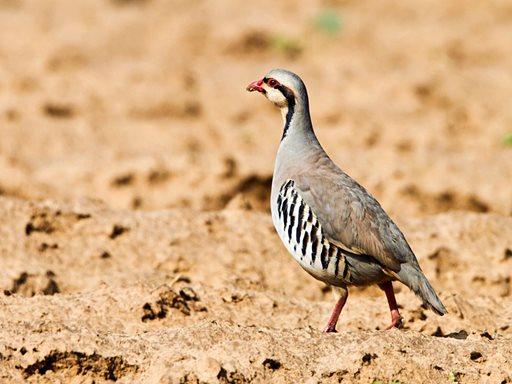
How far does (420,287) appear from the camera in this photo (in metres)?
5.64

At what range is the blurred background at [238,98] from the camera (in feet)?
32.1

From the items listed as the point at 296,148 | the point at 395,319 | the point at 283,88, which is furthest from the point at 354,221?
the point at 283,88

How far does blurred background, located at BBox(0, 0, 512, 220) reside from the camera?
9.77 meters

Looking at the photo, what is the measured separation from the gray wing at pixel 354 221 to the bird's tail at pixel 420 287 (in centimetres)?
4

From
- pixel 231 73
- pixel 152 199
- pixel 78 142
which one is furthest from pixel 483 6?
pixel 152 199

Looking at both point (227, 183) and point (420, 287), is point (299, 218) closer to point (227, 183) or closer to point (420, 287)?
point (420, 287)

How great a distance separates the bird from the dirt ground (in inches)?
12.7

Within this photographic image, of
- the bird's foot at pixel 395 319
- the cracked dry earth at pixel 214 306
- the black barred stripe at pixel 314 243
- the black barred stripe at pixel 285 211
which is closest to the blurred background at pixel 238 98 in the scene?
the cracked dry earth at pixel 214 306

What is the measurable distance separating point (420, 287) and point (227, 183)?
13.9 ft

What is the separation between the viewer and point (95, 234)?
740 cm

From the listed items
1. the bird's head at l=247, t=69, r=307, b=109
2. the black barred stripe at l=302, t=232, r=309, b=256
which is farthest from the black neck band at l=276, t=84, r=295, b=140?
the black barred stripe at l=302, t=232, r=309, b=256

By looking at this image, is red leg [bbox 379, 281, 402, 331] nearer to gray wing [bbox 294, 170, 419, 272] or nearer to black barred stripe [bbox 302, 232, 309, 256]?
gray wing [bbox 294, 170, 419, 272]

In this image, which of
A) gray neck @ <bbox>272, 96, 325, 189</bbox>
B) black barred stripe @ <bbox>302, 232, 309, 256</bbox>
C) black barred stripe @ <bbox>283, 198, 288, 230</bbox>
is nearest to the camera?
black barred stripe @ <bbox>302, 232, 309, 256</bbox>

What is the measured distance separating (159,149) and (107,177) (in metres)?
1.93
